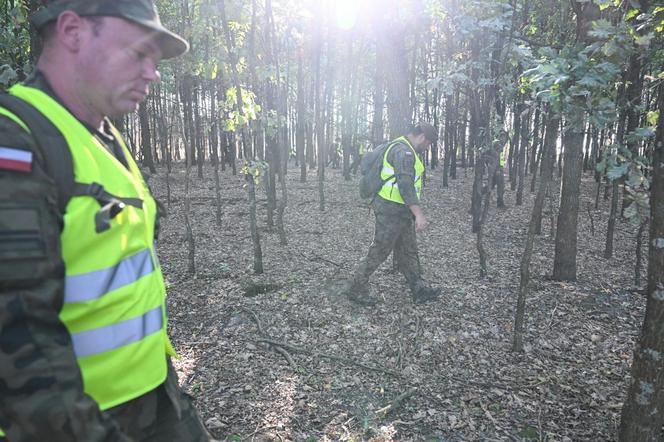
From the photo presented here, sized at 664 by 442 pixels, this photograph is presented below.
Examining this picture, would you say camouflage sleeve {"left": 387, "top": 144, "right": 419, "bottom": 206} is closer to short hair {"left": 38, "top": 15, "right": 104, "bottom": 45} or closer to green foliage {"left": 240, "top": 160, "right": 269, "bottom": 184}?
green foliage {"left": 240, "top": 160, "right": 269, "bottom": 184}

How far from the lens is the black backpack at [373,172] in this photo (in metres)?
6.23

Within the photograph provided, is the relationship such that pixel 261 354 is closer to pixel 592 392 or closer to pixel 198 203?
pixel 592 392

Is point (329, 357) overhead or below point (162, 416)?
below

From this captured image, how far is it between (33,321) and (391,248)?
5485 mm

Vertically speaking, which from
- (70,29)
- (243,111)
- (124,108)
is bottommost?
(124,108)

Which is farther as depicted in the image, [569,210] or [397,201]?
[569,210]

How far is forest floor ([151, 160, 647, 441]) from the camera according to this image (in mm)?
4195

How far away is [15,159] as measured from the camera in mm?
1020

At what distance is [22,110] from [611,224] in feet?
33.7

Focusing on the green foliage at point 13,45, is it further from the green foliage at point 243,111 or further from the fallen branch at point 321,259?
the fallen branch at point 321,259

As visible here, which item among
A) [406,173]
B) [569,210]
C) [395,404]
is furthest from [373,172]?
[569,210]

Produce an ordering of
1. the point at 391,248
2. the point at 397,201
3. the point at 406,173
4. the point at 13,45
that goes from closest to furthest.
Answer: the point at 406,173 < the point at 397,201 < the point at 391,248 < the point at 13,45

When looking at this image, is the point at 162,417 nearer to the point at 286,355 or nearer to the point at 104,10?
the point at 104,10

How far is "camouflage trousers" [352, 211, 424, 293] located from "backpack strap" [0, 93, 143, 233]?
5.12 metres
